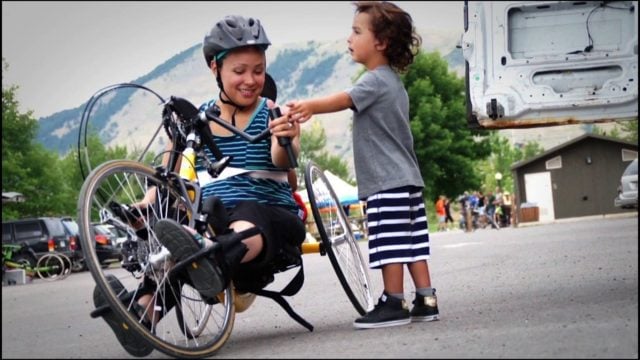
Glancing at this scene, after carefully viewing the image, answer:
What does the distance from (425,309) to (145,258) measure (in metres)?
1.68

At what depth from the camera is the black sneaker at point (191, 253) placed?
5020mm

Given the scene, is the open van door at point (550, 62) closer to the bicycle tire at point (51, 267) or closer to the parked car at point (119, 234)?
the parked car at point (119, 234)

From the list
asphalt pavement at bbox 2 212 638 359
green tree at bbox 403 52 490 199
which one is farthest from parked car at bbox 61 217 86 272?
green tree at bbox 403 52 490 199

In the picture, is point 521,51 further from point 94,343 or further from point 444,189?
point 444,189

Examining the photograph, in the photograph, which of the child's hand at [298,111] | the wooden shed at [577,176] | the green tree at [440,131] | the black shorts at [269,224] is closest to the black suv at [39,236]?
the black shorts at [269,224]

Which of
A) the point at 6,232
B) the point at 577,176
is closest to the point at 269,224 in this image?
the point at 6,232

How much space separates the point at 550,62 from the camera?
6781mm

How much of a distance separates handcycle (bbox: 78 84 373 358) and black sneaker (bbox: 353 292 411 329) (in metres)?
0.40

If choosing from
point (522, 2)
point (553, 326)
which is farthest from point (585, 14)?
point (553, 326)

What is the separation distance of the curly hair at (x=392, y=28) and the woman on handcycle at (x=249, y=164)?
2.15 ft

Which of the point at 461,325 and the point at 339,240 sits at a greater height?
the point at 339,240

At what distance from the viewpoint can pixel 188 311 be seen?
551 centimetres

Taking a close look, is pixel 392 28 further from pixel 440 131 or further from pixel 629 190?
pixel 440 131

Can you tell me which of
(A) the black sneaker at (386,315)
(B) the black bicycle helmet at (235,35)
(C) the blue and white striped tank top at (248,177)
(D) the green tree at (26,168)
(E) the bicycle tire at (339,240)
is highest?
(D) the green tree at (26,168)
